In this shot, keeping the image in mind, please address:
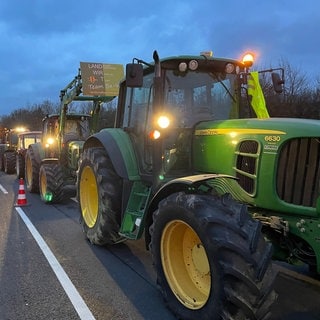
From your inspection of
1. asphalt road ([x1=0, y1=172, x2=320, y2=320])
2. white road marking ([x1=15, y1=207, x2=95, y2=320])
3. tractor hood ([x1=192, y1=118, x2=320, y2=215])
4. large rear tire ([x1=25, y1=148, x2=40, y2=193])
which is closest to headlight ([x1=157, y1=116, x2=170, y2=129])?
tractor hood ([x1=192, y1=118, x2=320, y2=215])

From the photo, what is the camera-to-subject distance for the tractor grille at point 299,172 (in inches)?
145

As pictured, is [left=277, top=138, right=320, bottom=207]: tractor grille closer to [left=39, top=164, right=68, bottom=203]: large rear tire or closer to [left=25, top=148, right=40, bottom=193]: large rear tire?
[left=39, top=164, right=68, bottom=203]: large rear tire

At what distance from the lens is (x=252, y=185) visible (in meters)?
4.10

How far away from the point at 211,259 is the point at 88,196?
3824 mm

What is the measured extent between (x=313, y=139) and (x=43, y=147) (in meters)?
9.99

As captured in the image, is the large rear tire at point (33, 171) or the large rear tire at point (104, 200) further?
the large rear tire at point (33, 171)

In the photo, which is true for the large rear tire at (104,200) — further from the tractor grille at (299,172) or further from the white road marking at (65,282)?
the tractor grille at (299,172)

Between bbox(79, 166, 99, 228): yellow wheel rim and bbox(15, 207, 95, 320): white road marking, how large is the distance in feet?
2.55

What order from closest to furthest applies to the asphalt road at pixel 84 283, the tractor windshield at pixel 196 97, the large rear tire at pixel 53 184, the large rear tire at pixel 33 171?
the asphalt road at pixel 84 283, the tractor windshield at pixel 196 97, the large rear tire at pixel 53 184, the large rear tire at pixel 33 171

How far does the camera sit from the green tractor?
11.3 feet

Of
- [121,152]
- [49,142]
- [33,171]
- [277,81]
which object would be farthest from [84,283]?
[49,142]

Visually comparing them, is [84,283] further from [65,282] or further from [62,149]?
[62,149]

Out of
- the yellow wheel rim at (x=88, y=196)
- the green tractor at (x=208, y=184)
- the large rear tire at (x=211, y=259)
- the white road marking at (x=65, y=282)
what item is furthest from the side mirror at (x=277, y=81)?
the white road marking at (x=65, y=282)

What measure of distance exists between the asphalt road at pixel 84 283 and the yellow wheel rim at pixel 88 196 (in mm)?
388
